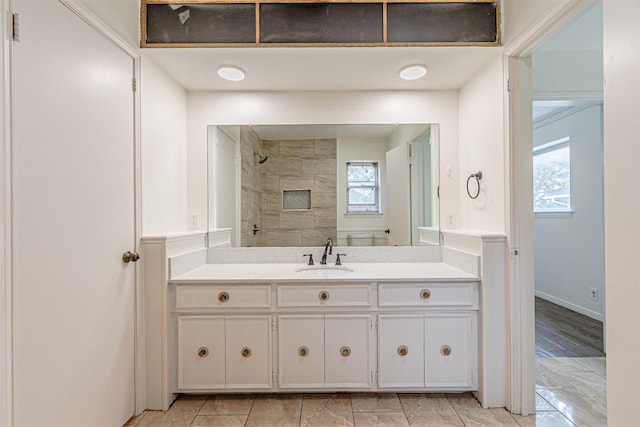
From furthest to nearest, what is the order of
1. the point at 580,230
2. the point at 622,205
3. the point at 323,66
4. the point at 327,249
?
the point at 580,230 < the point at 327,249 < the point at 323,66 < the point at 622,205

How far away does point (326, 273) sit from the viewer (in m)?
2.23

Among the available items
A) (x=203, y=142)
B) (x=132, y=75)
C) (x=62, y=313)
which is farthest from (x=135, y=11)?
(x=62, y=313)

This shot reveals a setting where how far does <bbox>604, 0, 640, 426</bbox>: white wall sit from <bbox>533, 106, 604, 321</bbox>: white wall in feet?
9.12

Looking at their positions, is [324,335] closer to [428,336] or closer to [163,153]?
[428,336]

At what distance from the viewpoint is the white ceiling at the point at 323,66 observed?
6.16 ft

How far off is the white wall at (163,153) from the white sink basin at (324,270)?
34.0 inches

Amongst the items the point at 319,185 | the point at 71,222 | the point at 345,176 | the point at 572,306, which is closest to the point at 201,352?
the point at 71,222

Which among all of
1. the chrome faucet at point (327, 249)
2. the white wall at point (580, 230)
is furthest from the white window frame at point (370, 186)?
the white wall at point (580, 230)

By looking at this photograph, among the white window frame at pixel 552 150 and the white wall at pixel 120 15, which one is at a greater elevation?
the white wall at pixel 120 15

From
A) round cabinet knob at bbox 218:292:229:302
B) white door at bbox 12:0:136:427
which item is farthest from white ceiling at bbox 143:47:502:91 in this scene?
round cabinet knob at bbox 218:292:229:302

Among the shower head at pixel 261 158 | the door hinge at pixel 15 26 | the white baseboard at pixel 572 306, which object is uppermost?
the door hinge at pixel 15 26

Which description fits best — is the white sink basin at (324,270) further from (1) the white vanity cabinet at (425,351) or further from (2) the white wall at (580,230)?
(2) the white wall at (580,230)

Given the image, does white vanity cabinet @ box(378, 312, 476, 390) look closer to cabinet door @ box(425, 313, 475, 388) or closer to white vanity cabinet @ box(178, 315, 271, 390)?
cabinet door @ box(425, 313, 475, 388)

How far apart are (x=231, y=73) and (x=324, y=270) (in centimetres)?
148
